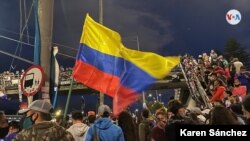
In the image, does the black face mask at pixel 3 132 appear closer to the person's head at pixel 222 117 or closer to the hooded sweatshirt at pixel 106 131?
the hooded sweatshirt at pixel 106 131

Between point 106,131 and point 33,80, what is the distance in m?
3.48

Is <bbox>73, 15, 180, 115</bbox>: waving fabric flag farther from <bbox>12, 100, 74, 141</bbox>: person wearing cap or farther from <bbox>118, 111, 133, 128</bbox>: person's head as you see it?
<bbox>12, 100, 74, 141</bbox>: person wearing cap

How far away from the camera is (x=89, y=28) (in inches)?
465

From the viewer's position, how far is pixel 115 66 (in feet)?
36.0

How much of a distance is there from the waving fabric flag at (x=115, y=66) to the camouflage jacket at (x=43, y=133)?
11.2 ft

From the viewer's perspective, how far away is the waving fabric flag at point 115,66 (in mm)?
9828

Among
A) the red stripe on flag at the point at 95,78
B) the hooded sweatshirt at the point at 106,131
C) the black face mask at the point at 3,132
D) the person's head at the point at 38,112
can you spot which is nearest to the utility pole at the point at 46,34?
the red stripe on flag at the point at 95,78

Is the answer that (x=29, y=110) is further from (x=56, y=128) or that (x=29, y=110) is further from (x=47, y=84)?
(x=47, y=84)

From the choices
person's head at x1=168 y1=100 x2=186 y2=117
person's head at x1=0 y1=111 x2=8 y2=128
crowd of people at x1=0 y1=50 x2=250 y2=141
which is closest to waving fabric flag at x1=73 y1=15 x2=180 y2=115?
crowd of people at x1=0 y1=50 x2=250 y2=141

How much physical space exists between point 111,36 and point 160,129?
4368 millimetres

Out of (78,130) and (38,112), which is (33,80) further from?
(38,112)

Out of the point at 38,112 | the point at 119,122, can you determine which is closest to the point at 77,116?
the point at 119,122

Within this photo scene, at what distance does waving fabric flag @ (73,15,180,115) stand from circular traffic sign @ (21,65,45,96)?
3.24ft

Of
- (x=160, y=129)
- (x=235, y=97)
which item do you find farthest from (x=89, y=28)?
(x=235, y=97)
